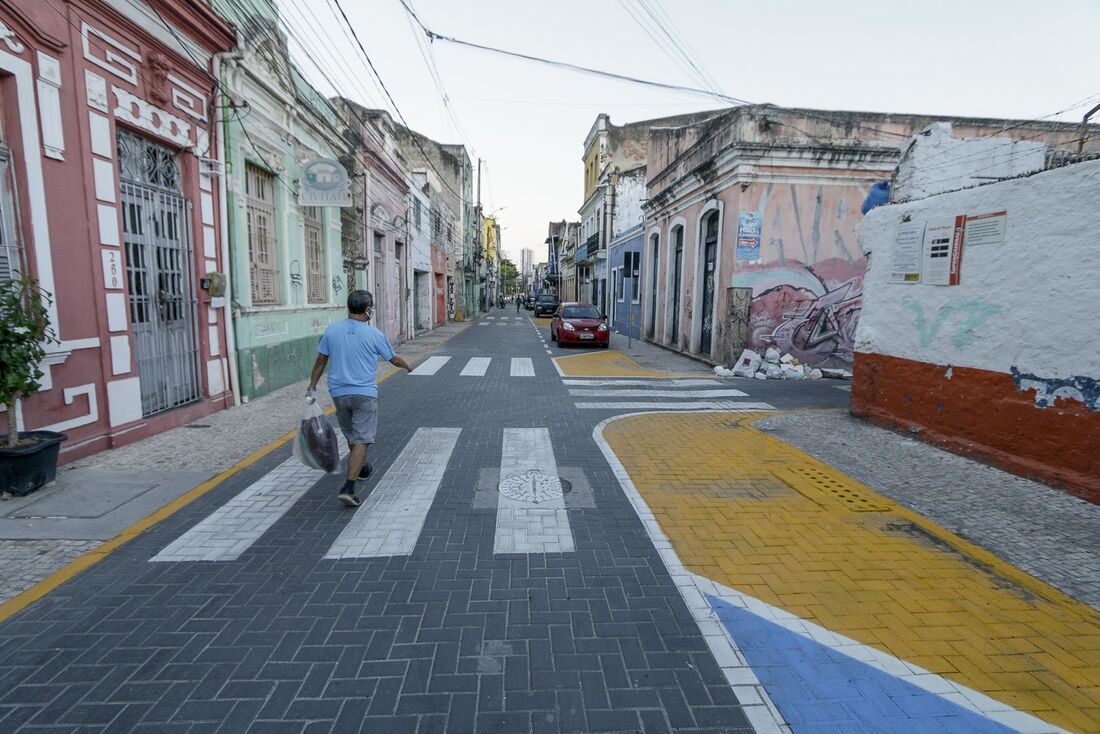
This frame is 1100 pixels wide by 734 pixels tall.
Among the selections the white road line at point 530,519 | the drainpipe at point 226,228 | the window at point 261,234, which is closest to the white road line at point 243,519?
the white road line at point 530,519

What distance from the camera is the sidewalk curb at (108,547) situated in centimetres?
310

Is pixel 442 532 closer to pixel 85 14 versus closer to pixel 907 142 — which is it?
pixel 85 14

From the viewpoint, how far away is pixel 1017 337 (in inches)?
217

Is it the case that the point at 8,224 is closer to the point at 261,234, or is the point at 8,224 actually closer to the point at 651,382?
the point at 261,234

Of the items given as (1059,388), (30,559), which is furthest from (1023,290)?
(30,559)

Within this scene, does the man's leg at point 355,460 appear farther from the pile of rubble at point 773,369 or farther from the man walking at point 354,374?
the pile of rubble at point 773,369

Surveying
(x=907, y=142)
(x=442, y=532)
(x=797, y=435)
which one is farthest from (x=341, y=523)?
(x=907, y=142)

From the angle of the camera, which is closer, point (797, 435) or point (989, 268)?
point (989, 268)

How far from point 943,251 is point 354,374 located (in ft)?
22.5

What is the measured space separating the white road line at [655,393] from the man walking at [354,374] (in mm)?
5429

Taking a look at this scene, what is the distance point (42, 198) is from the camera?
5137 millimetres

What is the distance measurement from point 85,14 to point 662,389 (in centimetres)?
960

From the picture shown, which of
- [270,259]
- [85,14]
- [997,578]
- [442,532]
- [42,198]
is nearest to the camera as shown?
[997,578]

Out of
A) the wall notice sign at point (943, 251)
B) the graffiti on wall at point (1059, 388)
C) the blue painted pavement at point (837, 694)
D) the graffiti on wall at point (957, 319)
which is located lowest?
the blue painted pavement at point (837, 694)
